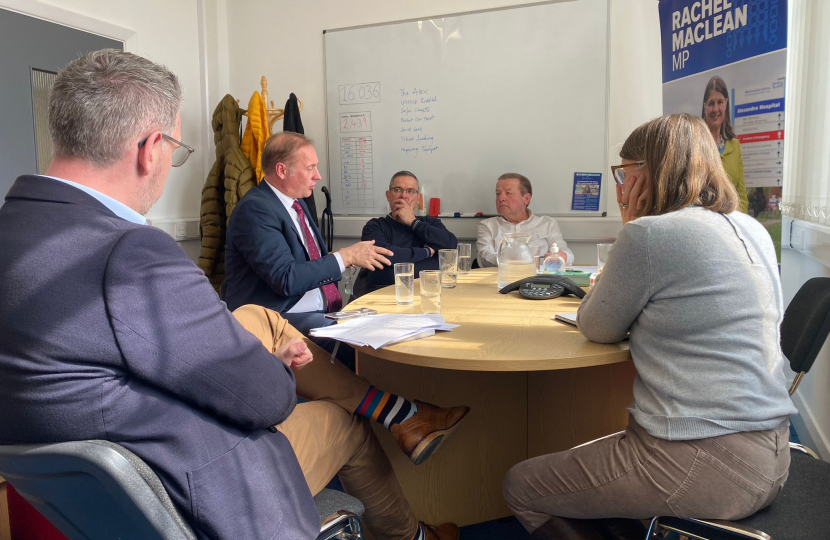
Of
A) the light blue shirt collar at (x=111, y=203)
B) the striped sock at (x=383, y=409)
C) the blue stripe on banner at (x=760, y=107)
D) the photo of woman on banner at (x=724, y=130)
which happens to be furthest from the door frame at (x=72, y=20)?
the blue stripe on banner at (x=760, y=107)

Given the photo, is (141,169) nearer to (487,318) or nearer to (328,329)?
(328,329)

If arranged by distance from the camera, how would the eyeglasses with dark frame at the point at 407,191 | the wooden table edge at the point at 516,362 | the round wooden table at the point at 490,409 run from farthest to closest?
the eyeglasses with dark frame at the point at 407,191, the round wooden table at the point at 490,409, the wooden table edge at the point at 516,362

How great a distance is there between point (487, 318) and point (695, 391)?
2.15ft

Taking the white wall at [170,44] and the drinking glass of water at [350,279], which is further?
the drinking glass of water at [350,279]

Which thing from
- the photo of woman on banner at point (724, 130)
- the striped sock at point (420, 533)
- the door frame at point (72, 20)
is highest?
the door frame at point (72, 20)

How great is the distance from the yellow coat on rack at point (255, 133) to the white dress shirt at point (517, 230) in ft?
5.39

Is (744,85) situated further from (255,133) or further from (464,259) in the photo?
(255,133)

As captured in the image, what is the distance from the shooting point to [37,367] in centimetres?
84

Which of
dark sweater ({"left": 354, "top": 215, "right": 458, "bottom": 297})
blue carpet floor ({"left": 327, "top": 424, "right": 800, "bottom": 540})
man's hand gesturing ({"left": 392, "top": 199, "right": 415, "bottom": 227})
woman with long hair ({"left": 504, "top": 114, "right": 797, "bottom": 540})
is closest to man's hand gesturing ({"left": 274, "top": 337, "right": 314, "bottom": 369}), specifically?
woman with long hair ({"left": 504, "top": 114, "right": 797, "bottom": 540})

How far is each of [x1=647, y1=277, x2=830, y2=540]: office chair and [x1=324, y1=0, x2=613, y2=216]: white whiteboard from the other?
2.54m

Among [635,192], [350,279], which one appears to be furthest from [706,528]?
[350,279]

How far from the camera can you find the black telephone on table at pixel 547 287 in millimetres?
2010

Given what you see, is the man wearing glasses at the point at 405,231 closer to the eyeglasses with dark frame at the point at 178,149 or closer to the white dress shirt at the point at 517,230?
the white dress shirt at the point at 517,230

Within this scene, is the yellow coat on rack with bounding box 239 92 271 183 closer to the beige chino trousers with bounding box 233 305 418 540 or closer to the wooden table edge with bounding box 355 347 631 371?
the beige chino trousers with bounding box 233 305 418 540
